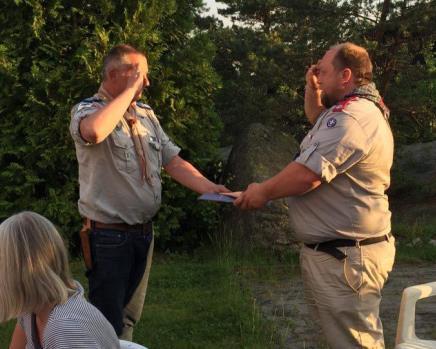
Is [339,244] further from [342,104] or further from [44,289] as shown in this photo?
[44,289]

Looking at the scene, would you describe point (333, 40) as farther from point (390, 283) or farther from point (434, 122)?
point (390, 283)

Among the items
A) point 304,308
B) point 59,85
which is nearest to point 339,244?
point 304,308

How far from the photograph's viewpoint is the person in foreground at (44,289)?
2.15 m

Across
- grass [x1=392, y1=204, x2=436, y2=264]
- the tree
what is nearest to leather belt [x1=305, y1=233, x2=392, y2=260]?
grass [x1=392, y1=204, x2=436, y2=264]

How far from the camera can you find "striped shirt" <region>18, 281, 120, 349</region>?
2.15 m

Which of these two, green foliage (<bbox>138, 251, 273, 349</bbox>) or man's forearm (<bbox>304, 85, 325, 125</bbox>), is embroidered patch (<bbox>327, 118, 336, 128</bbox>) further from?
green foliage (<bbox>138, 251, 273, 349</bbox>)

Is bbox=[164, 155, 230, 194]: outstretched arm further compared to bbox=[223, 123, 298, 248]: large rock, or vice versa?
bbox=[223, 123, 298, 248]: large rock

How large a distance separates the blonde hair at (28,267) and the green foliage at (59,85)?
4.44 m

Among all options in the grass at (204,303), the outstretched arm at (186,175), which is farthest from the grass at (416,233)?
the outstretched arm at (186,175)

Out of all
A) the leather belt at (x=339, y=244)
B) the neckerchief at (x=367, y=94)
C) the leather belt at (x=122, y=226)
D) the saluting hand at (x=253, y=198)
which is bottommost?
the leather belt at (x=122, y=226)

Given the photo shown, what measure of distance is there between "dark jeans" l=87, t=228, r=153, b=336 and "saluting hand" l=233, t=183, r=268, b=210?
23.4 inches

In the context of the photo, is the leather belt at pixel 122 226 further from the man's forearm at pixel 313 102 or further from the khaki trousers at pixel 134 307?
the man's forearm at pixel 313 102

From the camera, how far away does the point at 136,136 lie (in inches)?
139

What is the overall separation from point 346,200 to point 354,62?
2.22 ft
